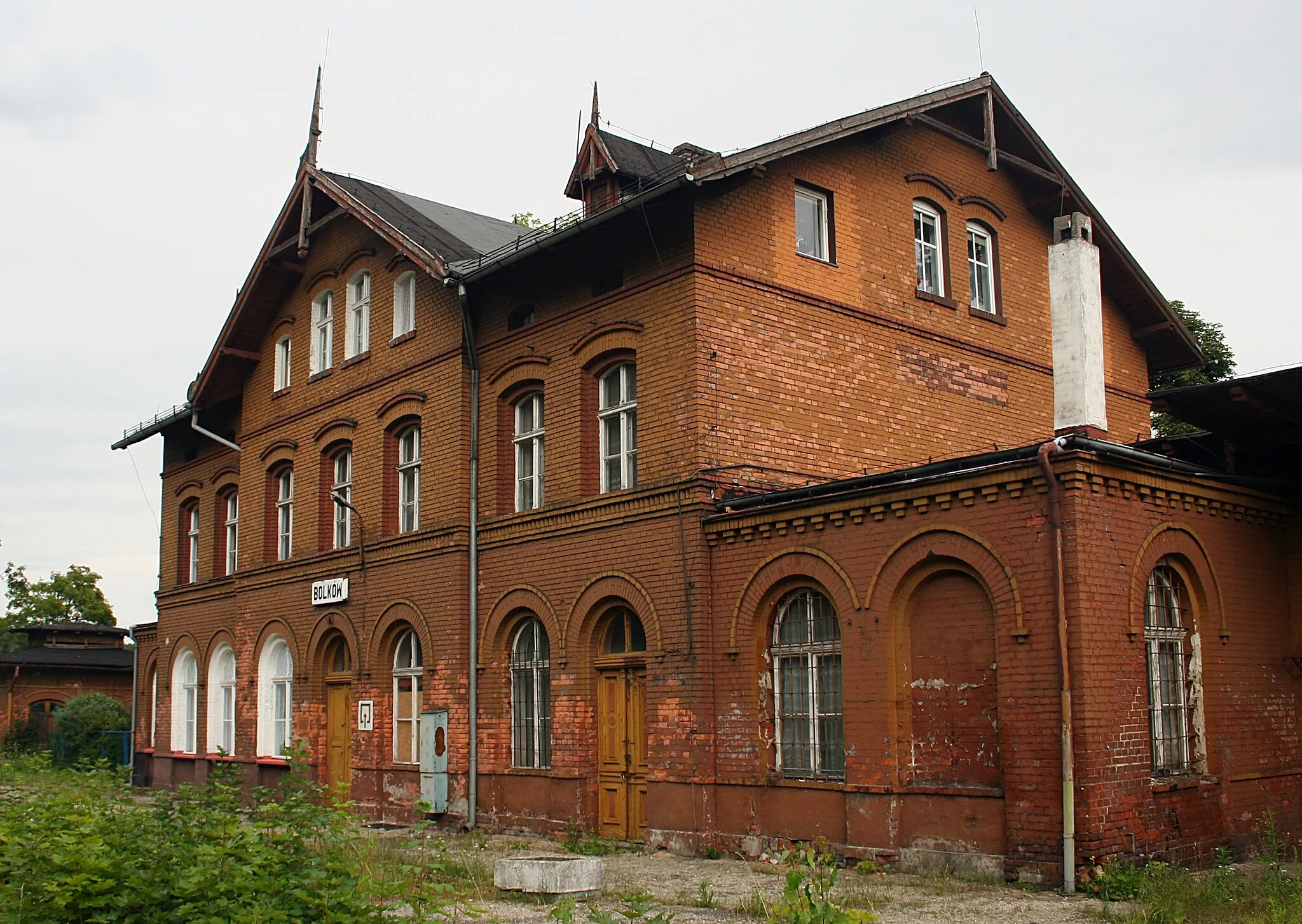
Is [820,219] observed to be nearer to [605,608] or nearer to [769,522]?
[769,522]

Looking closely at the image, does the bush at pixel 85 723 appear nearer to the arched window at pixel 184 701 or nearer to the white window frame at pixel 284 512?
the arched window at pixel 184 701

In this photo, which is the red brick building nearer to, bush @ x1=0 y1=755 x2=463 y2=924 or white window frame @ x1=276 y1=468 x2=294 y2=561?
white window frame @ x1=276 y1=468 x2=294 y2=561

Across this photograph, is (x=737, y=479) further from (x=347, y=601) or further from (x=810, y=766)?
(x=347, y=601)

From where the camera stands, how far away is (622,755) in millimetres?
14781

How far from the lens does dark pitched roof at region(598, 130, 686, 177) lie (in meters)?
15.9

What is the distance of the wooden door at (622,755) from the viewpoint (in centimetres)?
1455

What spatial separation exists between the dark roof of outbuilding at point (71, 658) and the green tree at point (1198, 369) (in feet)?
87.3

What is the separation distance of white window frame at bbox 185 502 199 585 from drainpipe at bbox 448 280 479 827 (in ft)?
35.2

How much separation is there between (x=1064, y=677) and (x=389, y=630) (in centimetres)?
1040

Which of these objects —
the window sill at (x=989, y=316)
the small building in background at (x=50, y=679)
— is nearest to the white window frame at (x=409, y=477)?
the window sill at (x=989, y=316)

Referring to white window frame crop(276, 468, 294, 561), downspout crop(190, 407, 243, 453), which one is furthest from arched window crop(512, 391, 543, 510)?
downspout crop(190, 407, 243, 453)

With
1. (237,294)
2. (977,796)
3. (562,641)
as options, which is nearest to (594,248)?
(562,641)

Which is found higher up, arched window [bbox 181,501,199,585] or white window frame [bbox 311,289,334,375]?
white window frame [bbox 311,289,334,375]

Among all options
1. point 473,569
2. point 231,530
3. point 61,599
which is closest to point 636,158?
point 473,569
